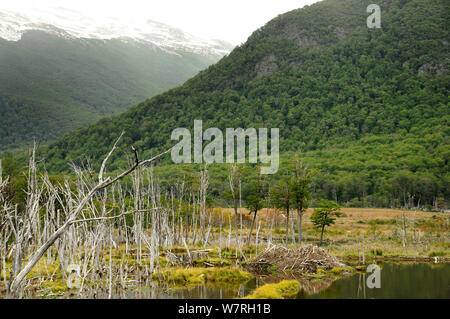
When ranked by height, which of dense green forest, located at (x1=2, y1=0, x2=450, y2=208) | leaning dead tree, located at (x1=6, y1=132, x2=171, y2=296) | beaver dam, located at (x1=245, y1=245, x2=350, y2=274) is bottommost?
beaver dam, located at (x1=245, y1=245, x2=350, y2=274)

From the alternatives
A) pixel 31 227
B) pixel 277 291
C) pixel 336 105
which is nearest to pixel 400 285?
pixel 277 291

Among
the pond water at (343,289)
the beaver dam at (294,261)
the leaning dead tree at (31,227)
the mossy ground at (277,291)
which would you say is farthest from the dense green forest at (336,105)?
the leaning dead tree at (31,227)

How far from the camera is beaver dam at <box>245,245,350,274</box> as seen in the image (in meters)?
22.2

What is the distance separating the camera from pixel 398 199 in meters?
65.2

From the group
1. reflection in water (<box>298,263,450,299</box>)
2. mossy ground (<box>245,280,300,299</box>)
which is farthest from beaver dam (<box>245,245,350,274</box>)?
mossy ground (<box>245,280,300,299</box>)

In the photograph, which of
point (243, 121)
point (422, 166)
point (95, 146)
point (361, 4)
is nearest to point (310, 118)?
point (243, 121)

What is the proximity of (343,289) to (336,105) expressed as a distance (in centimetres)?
10023

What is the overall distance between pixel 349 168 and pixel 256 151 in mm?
25164

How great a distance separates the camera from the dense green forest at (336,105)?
7688cm

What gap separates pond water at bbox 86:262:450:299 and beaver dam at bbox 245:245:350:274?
1849mm

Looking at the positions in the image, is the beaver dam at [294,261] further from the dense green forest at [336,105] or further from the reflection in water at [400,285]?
the dense green forest at [336,105]

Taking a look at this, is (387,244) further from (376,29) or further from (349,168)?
(376,29)

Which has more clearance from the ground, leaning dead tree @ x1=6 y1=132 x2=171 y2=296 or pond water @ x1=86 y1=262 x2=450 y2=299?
leaning dead tree @ x1=6 y1=132 x2=171 y2=296

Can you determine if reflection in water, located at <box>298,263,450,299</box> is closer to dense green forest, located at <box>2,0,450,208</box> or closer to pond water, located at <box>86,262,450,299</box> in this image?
pond water, located at <box>86,262,450,299</box>
